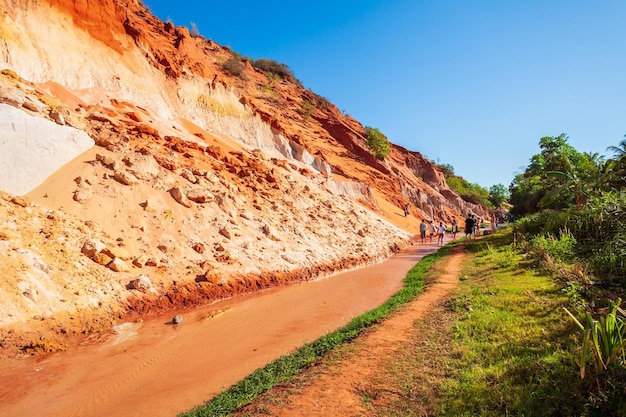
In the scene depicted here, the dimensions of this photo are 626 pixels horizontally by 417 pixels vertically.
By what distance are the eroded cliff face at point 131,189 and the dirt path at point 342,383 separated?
5699 millimetres

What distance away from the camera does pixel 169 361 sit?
681 centimetres

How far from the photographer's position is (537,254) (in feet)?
33.4

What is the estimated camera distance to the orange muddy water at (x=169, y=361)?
538cm

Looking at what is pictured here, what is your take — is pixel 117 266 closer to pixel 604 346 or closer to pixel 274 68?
pixel 604 346

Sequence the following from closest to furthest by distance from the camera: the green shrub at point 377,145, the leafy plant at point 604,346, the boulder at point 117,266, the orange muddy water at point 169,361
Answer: the leafy plant at point 604,346, the orange muddy water at point 169,361, the boulder at point 117,266, the green shrub at point 377,145

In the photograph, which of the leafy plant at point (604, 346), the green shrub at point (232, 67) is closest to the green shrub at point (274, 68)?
the green shrub at point (232, 67)

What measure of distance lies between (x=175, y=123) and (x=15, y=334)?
1573 cm

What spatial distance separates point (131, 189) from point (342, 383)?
440 inches

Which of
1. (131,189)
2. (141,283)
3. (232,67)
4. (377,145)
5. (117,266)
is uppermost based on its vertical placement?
(232,67)

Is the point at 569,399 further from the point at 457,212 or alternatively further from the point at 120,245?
the point at 457,212

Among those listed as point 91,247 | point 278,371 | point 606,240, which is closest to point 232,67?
point 91,247

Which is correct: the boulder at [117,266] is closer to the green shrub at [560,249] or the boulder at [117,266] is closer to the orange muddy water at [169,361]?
the orange muddy water at [169,361]

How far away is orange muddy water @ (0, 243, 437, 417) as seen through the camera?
5.38m

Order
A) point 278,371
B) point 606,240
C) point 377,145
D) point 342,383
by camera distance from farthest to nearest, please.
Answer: point 377,145
point 606,240
point 278,371
point 342,383
